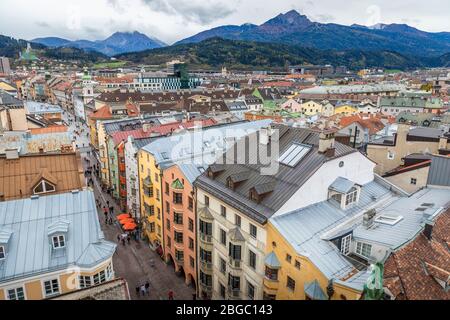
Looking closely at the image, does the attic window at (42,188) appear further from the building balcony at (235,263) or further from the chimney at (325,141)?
the chimney at (325,141)

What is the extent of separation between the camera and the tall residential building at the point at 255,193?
93.4 feet

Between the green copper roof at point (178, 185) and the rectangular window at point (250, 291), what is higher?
the green copper roof at point (178, 185)

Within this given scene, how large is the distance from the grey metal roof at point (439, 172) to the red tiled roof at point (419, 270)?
12075 millimetres

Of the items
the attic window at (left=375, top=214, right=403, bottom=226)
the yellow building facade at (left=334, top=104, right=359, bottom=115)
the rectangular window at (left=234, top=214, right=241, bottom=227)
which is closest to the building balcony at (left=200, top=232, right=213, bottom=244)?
the rectangular window at (left=234, top=214, right=241, bottom=227)

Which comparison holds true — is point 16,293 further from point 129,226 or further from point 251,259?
point 129,226

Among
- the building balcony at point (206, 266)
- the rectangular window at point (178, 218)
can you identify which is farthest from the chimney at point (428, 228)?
the rectangular window at point (178, 218)

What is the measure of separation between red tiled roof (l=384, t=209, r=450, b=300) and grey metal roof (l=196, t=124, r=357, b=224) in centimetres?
914

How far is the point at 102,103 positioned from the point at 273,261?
118 meters

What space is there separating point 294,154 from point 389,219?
33.1ft

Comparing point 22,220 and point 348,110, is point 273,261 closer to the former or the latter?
point 22,220

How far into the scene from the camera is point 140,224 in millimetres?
55594

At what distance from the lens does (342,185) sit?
99.2 feet

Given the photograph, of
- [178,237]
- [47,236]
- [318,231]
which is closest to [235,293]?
[318,231]

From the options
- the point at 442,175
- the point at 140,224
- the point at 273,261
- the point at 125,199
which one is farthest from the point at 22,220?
the point at 442,175
